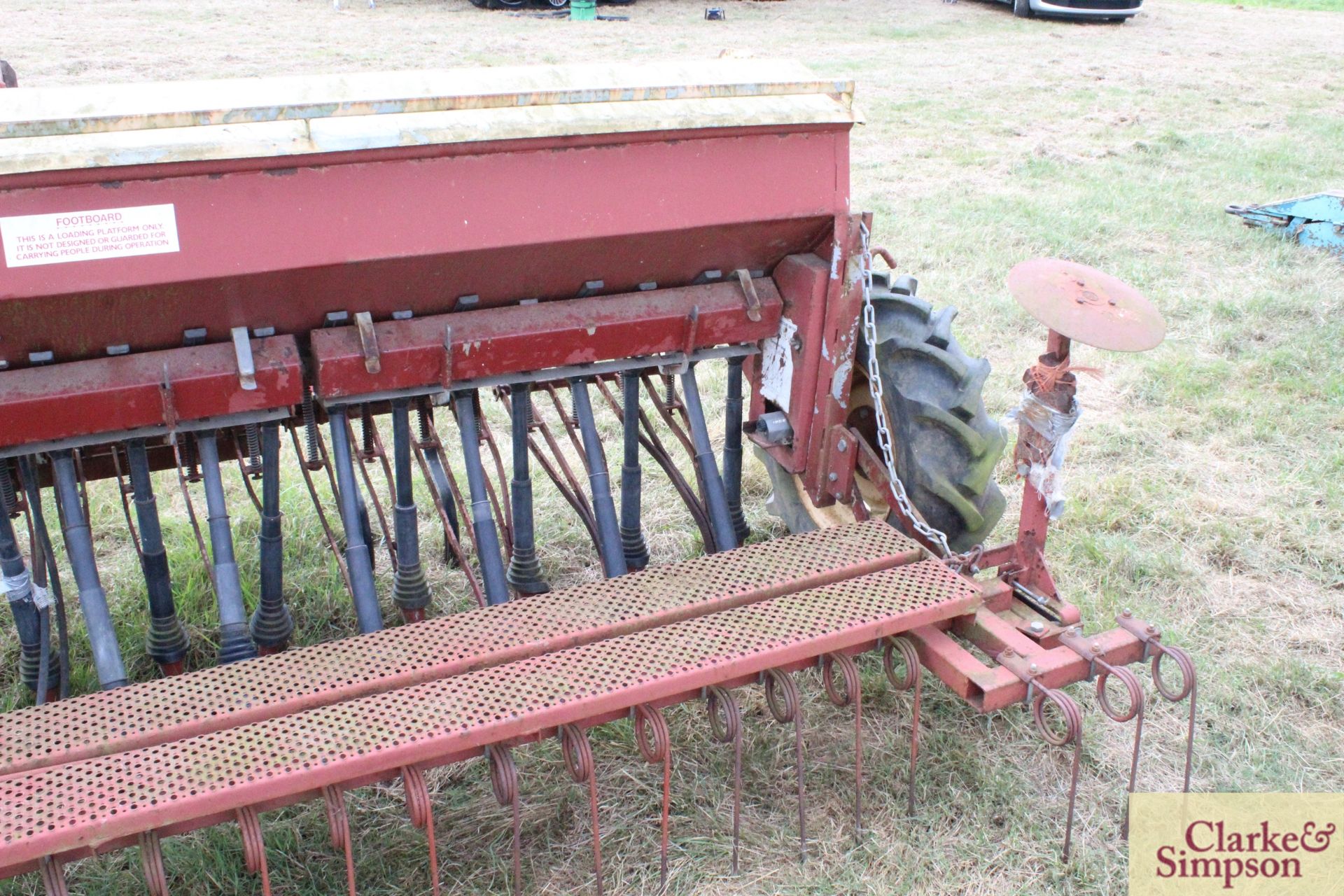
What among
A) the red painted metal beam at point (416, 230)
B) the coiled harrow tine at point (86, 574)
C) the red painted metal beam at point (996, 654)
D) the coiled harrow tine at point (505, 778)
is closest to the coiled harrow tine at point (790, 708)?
the red painted metal beam at point (996, 654)

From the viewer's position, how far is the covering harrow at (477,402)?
2.05m

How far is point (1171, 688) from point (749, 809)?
3.84 feet

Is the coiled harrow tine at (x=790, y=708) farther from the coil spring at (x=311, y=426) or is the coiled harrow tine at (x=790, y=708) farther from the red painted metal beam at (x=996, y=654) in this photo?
the coil spring at (x=311, y=426)

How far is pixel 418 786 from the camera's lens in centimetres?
204

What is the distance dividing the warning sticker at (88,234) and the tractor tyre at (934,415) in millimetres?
1517

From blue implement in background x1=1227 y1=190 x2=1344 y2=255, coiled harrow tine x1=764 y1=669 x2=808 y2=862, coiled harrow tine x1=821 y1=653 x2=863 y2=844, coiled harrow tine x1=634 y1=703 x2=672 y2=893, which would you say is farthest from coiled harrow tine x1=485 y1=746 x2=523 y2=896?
blue implement in background x1=1227 y1=190 x2=1344 y2=255

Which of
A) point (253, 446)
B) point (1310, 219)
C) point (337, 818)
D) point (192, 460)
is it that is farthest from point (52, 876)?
point (1310, 219)

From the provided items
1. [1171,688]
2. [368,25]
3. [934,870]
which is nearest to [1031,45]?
[368,25]

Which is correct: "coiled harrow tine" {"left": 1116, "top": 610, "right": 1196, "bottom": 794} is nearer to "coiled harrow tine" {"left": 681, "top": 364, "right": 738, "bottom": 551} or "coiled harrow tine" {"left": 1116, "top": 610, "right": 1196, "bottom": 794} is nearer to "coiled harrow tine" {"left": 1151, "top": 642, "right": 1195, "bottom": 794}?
"coiled harrow tine" {"left": 1151, "top": 642, "right": 1195, "bottom": 794}

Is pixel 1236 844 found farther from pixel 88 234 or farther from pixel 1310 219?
pixel 1310 219

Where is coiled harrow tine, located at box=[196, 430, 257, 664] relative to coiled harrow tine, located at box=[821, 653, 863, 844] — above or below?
above

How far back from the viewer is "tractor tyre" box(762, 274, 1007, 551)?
274 cm

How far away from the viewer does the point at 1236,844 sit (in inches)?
96.6

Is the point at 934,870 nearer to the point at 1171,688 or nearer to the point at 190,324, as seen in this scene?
the point at 1171,688
